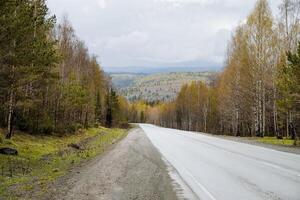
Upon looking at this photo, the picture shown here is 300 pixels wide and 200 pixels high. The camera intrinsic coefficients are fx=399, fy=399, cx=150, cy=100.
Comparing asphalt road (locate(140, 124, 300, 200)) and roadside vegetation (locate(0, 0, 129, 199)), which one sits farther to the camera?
roadside vegetation (locate(0, 0, 129, 199))

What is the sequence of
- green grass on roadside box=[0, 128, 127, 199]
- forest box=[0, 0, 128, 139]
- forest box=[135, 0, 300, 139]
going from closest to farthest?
green grass on roadside box=[0, 128, 127, 199] < forest box=[0, 0, 128, 139] < forest box=[135, 0, 300, 139]

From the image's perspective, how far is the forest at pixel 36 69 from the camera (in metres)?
16.2

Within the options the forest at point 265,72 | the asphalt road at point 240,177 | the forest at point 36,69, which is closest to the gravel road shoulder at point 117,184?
the asphalt road at point 240,177

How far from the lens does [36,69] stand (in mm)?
19312

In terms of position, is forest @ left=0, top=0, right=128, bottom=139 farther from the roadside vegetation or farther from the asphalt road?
the asphalt road

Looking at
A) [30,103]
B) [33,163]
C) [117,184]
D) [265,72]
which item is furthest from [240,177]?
[265,72]

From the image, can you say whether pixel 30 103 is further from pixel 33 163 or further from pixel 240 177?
pixel 240 177

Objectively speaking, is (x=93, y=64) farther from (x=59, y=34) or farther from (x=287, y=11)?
(x=287, y=11)

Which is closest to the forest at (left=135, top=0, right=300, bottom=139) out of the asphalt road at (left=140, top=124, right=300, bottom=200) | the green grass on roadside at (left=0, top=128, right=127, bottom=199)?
the asphalt road at (left=140, top=124, right=300, bottom=200)

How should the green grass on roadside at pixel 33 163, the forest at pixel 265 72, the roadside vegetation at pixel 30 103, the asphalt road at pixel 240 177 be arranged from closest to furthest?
the asphalt road at pixel 240 177 < the green grass on roadside at pixel 33 163 < the roadside vegetation at pixel 30 103 < the forest at pixel 265 72

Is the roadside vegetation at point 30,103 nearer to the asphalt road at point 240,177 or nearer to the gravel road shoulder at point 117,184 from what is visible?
the gravel road shoulder at point 117,184

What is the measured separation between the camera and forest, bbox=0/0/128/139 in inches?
639

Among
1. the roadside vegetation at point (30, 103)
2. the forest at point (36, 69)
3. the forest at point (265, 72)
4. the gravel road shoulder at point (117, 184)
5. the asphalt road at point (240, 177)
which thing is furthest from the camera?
the forest at point (265, 72)

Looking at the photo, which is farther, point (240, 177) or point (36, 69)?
point (36, 69)
